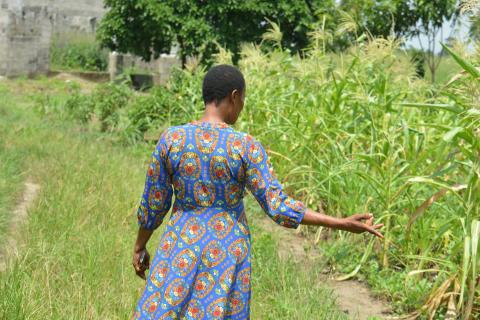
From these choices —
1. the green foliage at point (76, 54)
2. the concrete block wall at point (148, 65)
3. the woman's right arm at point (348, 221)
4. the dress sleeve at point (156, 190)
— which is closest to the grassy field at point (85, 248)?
the dress sleeve at point (156, 190)

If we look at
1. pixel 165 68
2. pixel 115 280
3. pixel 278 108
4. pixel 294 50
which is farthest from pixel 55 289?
pixel 165 68

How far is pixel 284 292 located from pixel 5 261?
157 centimetres

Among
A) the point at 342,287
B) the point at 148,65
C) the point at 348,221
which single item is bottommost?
the point at 148,65

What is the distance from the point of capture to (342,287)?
4320 millimetres

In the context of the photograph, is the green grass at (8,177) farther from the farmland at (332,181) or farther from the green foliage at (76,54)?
the green foliage at (76,54)

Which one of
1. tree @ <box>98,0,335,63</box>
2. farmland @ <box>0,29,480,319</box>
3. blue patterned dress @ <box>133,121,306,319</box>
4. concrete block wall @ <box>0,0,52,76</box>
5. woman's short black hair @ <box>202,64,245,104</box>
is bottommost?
concrete block wall @ <box>0,0,52,76</box>

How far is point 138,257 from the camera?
9.05 ft

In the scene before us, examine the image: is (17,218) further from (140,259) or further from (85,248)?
(140,259)

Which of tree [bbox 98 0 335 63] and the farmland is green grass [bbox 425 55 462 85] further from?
tree [bbox 98 0 335 63]

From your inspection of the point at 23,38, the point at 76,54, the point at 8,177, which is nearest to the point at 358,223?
the point at 8,177

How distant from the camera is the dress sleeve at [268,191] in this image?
7.75 feet

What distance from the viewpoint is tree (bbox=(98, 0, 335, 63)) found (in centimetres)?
1478

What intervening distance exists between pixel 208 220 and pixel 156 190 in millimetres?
234

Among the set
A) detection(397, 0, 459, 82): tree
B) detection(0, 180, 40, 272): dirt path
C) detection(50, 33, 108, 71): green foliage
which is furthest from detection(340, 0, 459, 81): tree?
detection(50, 33, 108, 71): green foliage
